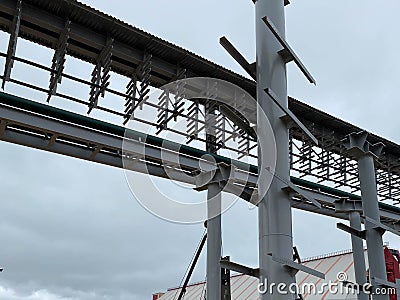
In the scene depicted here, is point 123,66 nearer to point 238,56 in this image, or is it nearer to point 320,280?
point 238,56

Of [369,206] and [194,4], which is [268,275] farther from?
[194,4]

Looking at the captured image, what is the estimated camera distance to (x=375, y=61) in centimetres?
766

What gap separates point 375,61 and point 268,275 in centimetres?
642

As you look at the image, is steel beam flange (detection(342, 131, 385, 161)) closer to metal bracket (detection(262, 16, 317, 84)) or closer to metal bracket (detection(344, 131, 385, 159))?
metal bracket (detection(344, 131, 385, 159))

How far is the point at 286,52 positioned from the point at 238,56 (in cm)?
27

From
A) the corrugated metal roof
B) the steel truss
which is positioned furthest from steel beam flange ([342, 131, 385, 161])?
the corrugated metal roof

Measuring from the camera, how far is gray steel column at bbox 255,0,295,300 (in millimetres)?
2219

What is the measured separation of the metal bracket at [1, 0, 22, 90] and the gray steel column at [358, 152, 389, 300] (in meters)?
4.81

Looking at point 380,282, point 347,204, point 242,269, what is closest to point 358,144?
point 380,282

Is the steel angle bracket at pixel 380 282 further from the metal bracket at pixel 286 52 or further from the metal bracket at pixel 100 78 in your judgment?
the metal bracket at pixel 100 78

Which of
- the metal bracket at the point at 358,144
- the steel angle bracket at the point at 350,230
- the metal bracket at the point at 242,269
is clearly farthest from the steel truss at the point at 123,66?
the metal bracket at the point at 242,269

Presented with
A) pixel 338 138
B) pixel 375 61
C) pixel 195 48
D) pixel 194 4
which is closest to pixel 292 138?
pixel 338 138

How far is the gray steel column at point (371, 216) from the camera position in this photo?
358 centimetres

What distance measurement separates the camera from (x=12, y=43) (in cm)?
626
